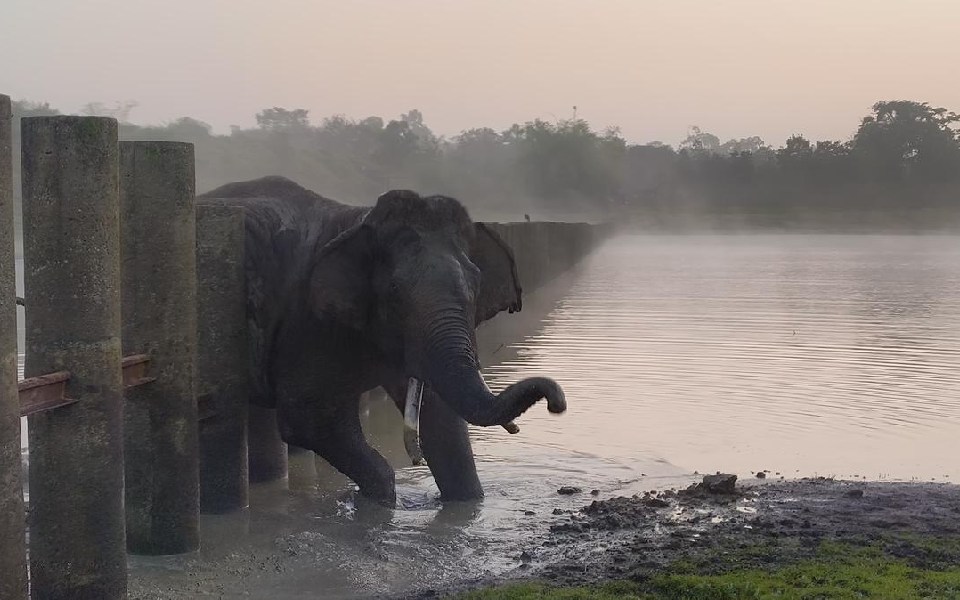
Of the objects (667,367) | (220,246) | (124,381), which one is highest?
(220,246)

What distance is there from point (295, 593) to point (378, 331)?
215 cm

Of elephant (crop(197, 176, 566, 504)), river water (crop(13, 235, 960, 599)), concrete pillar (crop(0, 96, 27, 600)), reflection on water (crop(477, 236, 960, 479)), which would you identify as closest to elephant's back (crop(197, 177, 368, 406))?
elephant (crop(197, 176, 566, 504))

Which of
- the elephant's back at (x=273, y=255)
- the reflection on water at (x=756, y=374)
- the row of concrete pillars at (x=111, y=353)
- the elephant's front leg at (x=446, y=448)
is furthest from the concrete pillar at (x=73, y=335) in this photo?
the reflection on water at (x=756, y=374)

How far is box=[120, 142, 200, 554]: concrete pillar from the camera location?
7.45 metres

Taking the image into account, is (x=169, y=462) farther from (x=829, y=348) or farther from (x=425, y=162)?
(x=425, y=162)

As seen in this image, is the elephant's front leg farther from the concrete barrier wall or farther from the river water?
the concrete barrier wall

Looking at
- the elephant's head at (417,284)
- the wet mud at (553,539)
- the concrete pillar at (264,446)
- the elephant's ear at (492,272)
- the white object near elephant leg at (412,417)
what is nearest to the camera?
the wet mud at (553,539)

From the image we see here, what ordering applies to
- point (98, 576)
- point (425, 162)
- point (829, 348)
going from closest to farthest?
point (98, 576) → point (829, 348) → point (425, 162)

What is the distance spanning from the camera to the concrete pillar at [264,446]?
10328mm

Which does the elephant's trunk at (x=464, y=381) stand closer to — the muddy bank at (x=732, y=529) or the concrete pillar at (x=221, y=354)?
the muddy bank at (x=732, y=529)

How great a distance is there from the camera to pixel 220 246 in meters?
8.70

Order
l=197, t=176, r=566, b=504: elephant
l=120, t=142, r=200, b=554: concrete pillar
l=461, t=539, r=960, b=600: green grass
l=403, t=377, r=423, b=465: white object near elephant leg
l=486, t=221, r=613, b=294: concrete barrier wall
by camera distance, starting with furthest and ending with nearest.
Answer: l=486, t=221, r=613, b=294: concrete barrier wall < l=403, t=377, r=423, b=465: white object near elephant leg < l=197, t=176, r=566, b=504: elephant < l=120, t=142, r=200, b=554: concrete pillar < l=461, t=539, r=960, b=600: green grass

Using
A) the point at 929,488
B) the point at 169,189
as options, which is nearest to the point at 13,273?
the point at 169,189

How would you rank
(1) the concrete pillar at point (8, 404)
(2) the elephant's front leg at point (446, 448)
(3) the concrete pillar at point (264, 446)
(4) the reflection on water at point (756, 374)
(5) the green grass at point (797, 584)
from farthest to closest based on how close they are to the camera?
(4) the reflection on water at point (756, 374), (3) the concrete pillar at point (264, 446), (2) the elephant's front leg at point (446, 448), (5) the green grass at point (797, 584), (1) the concrete pillar at point (8, 404)
